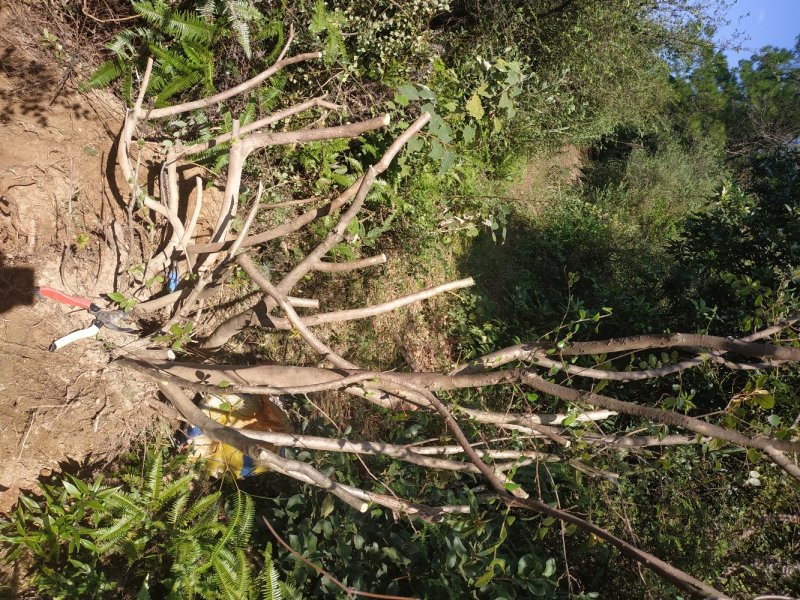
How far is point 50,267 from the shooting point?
2895 mm

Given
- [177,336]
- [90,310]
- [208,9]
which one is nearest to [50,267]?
[90,310]

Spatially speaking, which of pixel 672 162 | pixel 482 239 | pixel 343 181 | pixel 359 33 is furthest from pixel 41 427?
pixel 672 162

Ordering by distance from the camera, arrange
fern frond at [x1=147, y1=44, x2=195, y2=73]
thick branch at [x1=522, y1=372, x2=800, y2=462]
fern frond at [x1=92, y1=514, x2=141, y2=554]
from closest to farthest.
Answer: thick branch at [x1=522, y1=372, x2=800, y2=462], fern frond at [x1=92, y1=514, x2=141, y2=554], fern frond at [x1=147, y1=44, x2=195, y2=73]

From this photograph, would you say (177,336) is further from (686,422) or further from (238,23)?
(686,422)

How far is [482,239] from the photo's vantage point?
588 centimetres

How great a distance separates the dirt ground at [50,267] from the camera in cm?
280

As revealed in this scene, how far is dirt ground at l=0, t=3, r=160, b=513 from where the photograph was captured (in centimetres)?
280

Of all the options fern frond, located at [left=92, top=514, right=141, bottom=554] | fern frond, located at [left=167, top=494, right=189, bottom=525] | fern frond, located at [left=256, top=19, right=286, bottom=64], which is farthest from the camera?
fern frond, located at [left=256, top=19, right=286, bottom=64]

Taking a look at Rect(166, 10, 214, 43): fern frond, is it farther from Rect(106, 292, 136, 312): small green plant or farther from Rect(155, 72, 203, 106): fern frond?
Rect(106, 292, 136, 312): small green plant

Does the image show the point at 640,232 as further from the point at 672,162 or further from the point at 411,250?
the point at 411,250

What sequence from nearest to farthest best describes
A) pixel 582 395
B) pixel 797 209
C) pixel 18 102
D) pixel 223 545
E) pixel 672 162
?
pixel 582 395 → pixel 223 545 → pixel 18 102 → pixel 797 209 → pixel 672 162

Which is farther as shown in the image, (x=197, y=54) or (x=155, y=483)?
(x=197, y=54)

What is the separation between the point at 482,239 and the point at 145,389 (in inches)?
157

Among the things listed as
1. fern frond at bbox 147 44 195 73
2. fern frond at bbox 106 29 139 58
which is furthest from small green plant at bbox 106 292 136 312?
fern frond at bbox 106 29 139 58
